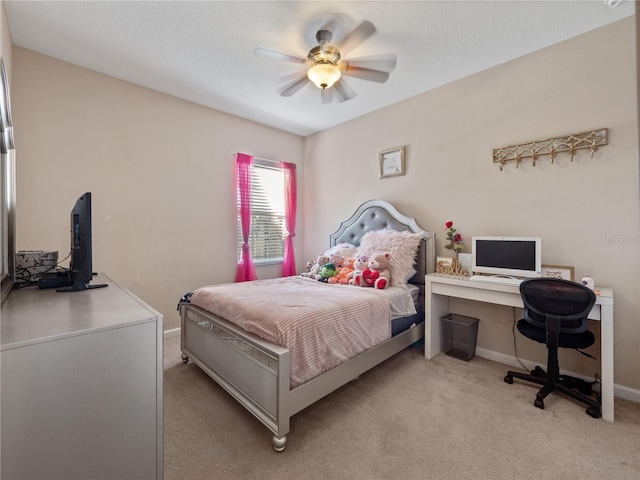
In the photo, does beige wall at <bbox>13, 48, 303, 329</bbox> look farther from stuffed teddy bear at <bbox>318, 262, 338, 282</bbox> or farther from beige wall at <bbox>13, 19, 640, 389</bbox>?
stuffed teddy bear at <bbox>318, 262, 338, 282</bbox>

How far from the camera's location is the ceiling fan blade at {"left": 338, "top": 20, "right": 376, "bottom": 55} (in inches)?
71.8

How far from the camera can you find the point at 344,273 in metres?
3.00

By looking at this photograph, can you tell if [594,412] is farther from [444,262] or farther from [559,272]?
[444,262]

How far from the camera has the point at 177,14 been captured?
2.00 m

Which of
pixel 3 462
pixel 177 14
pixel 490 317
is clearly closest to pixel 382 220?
pixel 490 317

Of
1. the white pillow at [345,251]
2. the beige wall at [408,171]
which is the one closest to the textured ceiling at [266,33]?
the beige wall at [408,171]

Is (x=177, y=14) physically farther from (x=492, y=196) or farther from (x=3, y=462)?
(x=492, y=196)

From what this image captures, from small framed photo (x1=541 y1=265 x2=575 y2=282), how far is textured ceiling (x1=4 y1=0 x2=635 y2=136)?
1835 millimetres

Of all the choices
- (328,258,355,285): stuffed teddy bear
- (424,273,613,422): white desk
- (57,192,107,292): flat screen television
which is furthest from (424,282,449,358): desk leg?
(57,192,107,292): flat screen television

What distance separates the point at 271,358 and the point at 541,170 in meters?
2.65

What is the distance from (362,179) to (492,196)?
1.59 metres

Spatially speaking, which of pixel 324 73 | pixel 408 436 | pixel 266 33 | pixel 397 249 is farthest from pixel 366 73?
pixel 408 436

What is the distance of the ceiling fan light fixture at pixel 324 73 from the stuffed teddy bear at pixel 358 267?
164 cm

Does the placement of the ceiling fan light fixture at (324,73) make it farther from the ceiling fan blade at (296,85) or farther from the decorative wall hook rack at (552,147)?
the decorative wall hook rack at (552,147)
